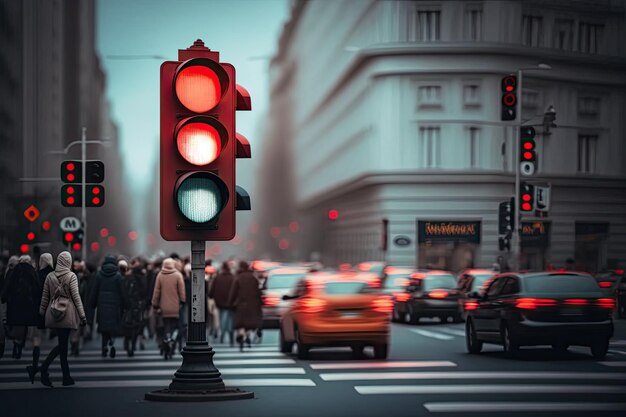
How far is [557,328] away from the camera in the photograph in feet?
67.7

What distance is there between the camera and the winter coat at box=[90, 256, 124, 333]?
21.9m

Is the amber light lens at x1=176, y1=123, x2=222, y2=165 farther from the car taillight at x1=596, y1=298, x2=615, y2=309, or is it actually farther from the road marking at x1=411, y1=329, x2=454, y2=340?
the road marking at x1=411, y1=329, x2=454, y2=340

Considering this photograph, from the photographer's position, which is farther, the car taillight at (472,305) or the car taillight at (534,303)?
the car taillight at (472,305)

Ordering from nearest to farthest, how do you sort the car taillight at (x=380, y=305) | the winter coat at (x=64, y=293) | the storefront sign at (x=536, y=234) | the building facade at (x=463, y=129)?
the winter coat at (x=64, y=293) < the car taillight at (x=380, y=305) < the building facade at (x=463, y=129) < the storefront sign at (x=536, y=234)

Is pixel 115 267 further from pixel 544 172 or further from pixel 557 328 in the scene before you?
pixel 544 172

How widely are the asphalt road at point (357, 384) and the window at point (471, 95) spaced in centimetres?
3827

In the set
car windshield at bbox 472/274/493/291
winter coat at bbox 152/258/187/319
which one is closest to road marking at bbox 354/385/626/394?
winter coat at bbox 152/258/187/319

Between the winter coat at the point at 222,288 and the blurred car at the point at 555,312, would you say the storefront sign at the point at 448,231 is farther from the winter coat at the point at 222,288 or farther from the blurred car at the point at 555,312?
the blurred car at the point at 555,312

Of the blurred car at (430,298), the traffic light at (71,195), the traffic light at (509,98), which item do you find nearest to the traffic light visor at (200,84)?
the traffic light at (71,195)

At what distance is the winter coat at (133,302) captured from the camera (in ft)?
77.3

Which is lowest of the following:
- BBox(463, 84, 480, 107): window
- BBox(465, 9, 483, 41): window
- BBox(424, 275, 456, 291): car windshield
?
BBox(424, 275, 456, 291): car windshield

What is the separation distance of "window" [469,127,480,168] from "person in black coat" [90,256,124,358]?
41.8m

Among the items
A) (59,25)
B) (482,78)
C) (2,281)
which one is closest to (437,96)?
(482,78)

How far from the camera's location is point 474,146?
62844mm
